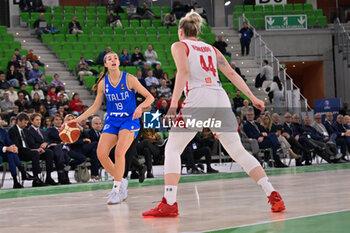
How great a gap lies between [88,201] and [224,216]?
2.76m

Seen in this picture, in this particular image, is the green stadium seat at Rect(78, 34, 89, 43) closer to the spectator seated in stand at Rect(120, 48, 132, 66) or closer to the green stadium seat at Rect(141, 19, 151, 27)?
the spectator seated in stand at Rect(120, 48, 132, 66)

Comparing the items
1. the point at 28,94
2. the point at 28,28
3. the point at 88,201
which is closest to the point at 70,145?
the point at 28,94

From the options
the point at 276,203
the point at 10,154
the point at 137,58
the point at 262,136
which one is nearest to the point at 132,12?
the point at 137,58

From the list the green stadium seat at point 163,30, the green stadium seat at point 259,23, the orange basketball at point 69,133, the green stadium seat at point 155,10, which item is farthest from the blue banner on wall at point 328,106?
the orange basketball at point 69,133

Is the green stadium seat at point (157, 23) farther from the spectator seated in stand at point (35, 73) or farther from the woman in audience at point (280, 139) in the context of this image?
the woman in audience at point (280, 139)

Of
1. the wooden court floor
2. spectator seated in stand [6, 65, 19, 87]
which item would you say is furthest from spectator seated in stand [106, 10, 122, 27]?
the wooden court floor

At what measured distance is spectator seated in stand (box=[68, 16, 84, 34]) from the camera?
22156 millimetres

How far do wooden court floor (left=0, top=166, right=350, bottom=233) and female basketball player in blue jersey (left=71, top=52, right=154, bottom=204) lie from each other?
39cm

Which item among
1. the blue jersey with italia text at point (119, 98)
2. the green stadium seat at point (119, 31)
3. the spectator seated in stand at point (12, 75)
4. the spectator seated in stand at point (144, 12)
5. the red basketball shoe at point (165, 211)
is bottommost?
the red basketball shoe at point (165, 211)

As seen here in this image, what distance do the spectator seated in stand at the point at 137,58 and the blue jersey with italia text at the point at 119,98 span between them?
1303 centimetres

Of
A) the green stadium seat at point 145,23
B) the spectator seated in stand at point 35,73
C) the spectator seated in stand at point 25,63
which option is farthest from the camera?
the green stadium seat at point 145,23

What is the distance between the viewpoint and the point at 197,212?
562 cm

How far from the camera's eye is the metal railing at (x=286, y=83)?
19953 mm

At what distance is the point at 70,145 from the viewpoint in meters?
12.7
